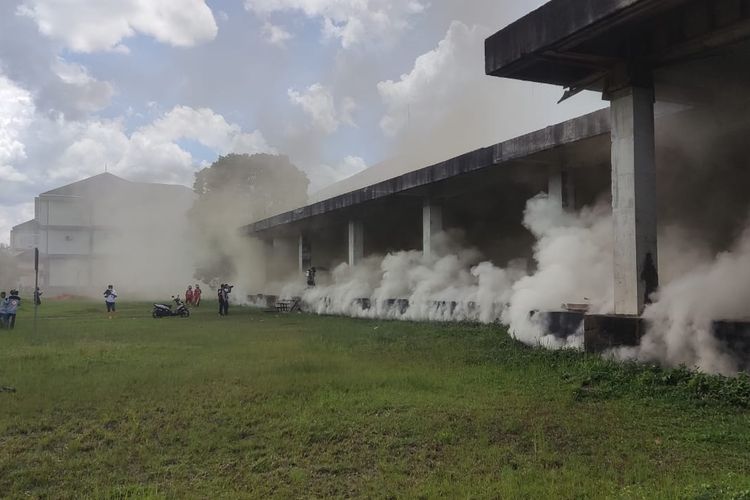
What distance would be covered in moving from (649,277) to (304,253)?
23.5 m

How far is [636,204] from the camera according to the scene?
952cm

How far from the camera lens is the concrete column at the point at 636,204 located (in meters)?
9.52

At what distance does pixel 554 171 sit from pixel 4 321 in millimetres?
16726

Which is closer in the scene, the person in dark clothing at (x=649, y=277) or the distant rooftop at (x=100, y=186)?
the person in dark clothing at (x=649, y=277)

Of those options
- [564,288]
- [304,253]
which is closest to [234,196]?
[304,253]

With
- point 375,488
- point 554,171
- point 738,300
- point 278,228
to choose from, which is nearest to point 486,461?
point 375,488

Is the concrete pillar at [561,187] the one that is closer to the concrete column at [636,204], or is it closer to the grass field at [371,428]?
the concrete column at [636,204]

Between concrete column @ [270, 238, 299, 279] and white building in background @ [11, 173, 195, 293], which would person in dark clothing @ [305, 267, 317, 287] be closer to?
concrete column @ [270, 238, 299, 279]

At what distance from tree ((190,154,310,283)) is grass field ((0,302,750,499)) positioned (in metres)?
34.6

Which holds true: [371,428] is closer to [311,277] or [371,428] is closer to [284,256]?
[311,277]

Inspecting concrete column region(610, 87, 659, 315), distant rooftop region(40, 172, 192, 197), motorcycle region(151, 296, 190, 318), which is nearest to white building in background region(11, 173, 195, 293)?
distant rooftop region(40, 172, 192, 197)

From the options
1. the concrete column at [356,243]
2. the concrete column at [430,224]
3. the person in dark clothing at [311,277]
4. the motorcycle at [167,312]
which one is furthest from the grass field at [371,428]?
the person in dark clothing at [311,277]

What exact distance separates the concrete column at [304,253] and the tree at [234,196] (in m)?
13.5

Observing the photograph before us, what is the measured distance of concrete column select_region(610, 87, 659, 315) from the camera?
31.2 ft
